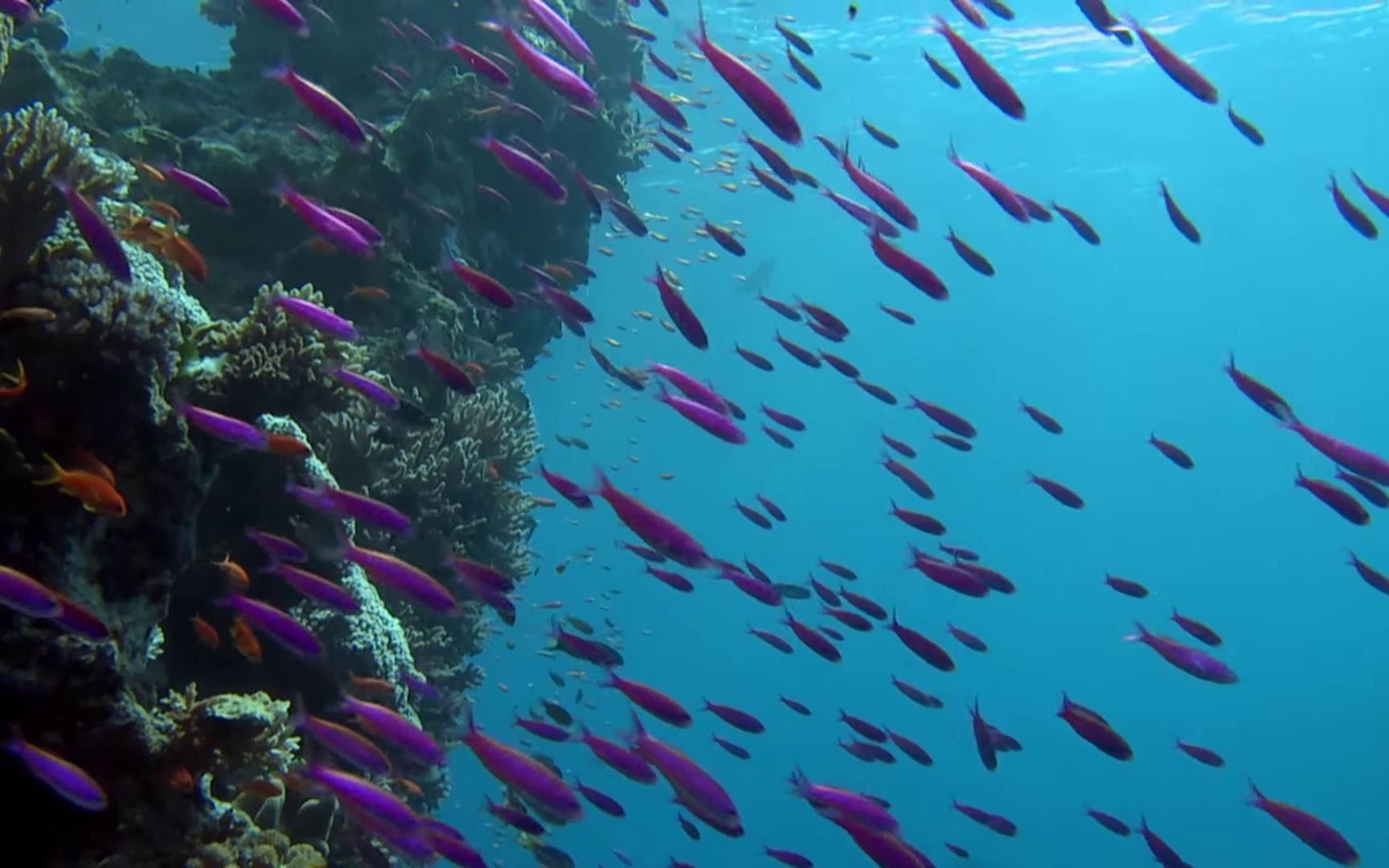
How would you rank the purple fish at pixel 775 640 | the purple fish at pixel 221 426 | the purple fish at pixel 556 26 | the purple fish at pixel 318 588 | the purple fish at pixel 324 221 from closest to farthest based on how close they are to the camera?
the purple fish at pixel 221 426, the purple fish at pixel 318 588, the purple fish at pixel 324 221, the purple fish at pixel 556 26, the purple fish at pixel 775 640

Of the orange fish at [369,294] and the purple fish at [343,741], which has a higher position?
the orange fish at [369,294]

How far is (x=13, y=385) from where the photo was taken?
3.24 metres

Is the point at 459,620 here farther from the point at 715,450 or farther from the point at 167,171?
the point at 715,450

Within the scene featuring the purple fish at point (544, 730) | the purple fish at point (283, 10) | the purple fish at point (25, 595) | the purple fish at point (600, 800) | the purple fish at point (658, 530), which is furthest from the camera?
the purple fish at point (544, 730)

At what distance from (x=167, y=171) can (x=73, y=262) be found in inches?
105

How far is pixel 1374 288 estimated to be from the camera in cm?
5228

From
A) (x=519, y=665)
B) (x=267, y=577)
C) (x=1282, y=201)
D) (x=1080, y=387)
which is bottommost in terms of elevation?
(x=519, y=665)

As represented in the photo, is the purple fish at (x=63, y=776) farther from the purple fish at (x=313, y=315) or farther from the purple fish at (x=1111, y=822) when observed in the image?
the purple fish at (x=1111, y=822)

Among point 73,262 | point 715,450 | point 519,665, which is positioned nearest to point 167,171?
point 73,262

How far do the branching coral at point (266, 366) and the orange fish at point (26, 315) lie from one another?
1.01 meters

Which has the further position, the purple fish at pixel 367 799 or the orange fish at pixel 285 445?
the orange fish at pixel 285 445

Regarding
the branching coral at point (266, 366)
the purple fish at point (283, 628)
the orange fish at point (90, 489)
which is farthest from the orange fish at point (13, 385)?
the purple fish at point (283, 628)

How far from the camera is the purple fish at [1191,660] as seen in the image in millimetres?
6449

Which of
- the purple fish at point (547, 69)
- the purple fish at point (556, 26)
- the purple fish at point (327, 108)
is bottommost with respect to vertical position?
the purple fish at point (327, 108)
